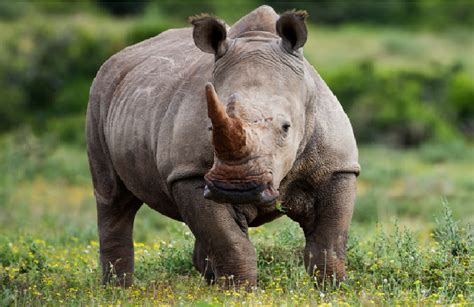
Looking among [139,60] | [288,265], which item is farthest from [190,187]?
[139,60]

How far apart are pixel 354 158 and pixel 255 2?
35.8 meters

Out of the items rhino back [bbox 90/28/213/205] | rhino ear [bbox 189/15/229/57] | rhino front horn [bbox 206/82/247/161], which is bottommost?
rhino back [bbox 90/28/213/205]

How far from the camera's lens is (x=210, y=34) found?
7.55 metres

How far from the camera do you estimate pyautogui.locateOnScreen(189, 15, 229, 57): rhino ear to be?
7.47 meters

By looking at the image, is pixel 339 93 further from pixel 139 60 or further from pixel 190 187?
pixel 190 187

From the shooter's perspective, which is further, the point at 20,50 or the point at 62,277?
the point at 20,50

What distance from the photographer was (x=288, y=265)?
9.05m

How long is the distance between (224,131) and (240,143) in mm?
117

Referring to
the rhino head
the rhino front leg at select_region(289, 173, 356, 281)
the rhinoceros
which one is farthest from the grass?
the rhino head

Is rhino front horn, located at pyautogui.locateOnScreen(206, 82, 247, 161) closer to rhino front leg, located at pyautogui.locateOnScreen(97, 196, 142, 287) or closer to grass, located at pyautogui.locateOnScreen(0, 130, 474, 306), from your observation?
grass, located at pyautogui.locateOnScreen(0, 130, 474, 306)

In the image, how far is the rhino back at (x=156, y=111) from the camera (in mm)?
7746

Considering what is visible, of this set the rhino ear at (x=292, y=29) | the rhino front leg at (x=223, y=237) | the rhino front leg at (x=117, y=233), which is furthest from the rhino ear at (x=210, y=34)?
the rhino front leg at (x=117, y=233)

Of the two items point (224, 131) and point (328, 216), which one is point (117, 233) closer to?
point (328, 216)

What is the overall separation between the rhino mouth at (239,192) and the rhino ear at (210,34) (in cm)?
121
